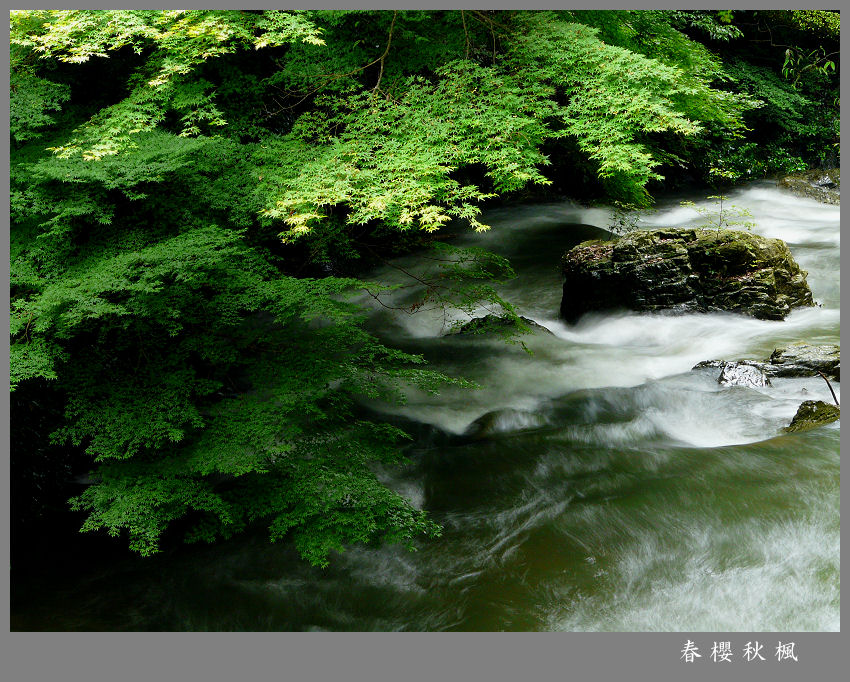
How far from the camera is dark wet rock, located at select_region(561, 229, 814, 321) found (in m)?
6.53

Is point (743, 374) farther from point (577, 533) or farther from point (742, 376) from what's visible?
point (577, 533)

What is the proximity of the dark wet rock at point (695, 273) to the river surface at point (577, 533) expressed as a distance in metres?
0.49

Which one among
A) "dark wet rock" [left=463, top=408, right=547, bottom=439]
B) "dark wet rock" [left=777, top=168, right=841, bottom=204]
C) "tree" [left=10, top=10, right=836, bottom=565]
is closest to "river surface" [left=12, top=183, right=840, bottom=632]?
"dark wet rock" [left=463, top=408, right=547, bottom=439]

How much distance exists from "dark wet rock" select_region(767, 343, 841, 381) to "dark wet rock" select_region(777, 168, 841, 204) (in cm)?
621

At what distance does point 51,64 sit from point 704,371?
21.0 ft

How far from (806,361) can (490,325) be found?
108 inches

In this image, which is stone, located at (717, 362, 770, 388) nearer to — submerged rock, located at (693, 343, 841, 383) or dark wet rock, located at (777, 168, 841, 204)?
submerged rock, located at (693, 343, 841, 383)

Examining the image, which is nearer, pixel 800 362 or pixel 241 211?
pixel 241 211

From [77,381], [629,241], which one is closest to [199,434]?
[77,381]

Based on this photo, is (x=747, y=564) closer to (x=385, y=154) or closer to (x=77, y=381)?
(x=385, y=154)

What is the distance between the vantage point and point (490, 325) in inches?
229

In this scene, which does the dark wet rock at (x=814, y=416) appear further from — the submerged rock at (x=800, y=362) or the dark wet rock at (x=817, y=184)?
the dark wet rock at (x=817, y=184)

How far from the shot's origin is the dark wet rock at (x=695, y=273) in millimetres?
6527

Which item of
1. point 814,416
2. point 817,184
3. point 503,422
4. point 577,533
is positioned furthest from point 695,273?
point 817,184
